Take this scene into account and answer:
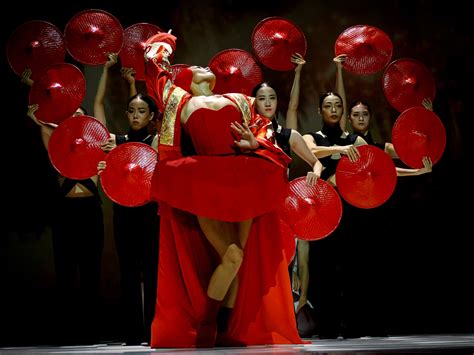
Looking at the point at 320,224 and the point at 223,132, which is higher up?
the point at 223,132

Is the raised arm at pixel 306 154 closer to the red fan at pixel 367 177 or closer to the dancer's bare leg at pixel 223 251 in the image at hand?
the red fan at pixel 367 177

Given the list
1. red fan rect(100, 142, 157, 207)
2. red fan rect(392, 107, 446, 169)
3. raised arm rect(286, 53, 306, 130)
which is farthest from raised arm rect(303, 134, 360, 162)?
red fan rect(100, 142, 157, 207)

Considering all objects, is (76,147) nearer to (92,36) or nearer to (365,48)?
(92,36)

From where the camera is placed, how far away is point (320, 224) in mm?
4961

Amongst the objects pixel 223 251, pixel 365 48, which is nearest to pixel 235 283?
pixel 223 251

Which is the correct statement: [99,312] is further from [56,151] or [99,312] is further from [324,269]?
[324,269]

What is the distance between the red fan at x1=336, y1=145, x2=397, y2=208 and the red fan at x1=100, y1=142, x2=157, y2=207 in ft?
4.27

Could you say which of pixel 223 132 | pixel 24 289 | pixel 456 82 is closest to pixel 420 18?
pixel 456 82

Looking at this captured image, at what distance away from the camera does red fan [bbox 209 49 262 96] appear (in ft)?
16.8

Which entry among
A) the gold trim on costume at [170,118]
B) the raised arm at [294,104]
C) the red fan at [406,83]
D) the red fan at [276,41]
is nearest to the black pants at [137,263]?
the gold trim on costume at [170,118]

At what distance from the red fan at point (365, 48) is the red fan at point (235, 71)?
0.71 meters

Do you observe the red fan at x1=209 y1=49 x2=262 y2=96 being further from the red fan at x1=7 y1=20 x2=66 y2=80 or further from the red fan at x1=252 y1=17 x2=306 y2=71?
the red fan at x1=7 y1=20 x2=66 y2=80

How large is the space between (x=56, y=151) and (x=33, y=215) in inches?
28.0

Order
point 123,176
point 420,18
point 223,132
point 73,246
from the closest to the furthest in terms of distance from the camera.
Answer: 1. point 223,132
2. point 123,176
3. point 73,246
4. point 420,18
